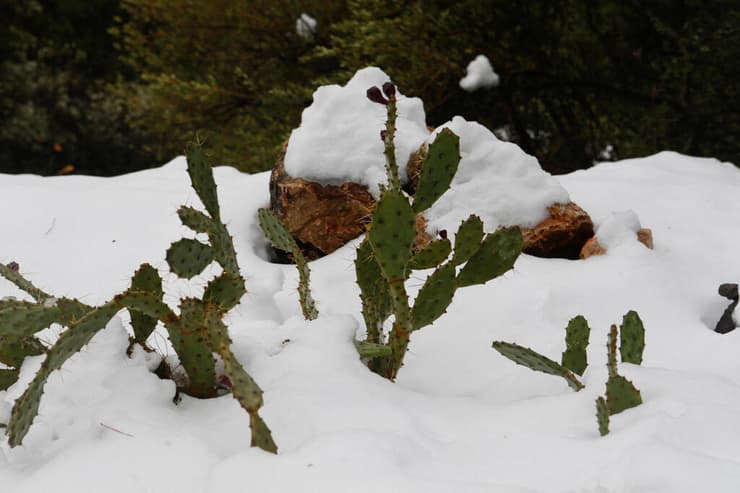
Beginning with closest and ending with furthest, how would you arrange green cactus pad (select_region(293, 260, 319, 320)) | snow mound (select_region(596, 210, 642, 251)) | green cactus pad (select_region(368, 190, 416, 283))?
green cactus pad (select_region(368, 190, 416, 283))
green cactus pad (select_region(293, 260, 319, 320))
snow mound (select_region(596, 210, 642, 251))

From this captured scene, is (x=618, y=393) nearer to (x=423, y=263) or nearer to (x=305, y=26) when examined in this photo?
(x=423, y=263)

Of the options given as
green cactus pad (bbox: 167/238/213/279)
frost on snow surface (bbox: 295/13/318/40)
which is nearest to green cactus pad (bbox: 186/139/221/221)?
green cactus pad (bbox: 167/238/213/279)

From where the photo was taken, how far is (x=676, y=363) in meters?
2.38

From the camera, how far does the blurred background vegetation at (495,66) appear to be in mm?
6102

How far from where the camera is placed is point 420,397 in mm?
1836

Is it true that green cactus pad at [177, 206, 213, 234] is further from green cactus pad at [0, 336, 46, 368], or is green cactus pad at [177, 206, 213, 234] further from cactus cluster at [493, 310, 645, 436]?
cactus cluster at [493, 310, 645, 436]

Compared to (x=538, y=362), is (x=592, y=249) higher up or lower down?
lower down

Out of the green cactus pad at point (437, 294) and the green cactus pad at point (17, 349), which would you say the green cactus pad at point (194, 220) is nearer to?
the green cactus pad at point (17, 349)

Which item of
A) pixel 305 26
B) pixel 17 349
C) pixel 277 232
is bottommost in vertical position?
pixel 305 26

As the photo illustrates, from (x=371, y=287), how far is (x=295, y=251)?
344 millimetres

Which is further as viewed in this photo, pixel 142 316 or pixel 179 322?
pixel 142 316

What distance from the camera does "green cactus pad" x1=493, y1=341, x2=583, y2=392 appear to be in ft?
6.13

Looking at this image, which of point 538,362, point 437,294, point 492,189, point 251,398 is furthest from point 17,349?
point 492,189

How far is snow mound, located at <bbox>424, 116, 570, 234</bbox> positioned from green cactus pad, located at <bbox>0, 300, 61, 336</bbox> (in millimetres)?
1729
